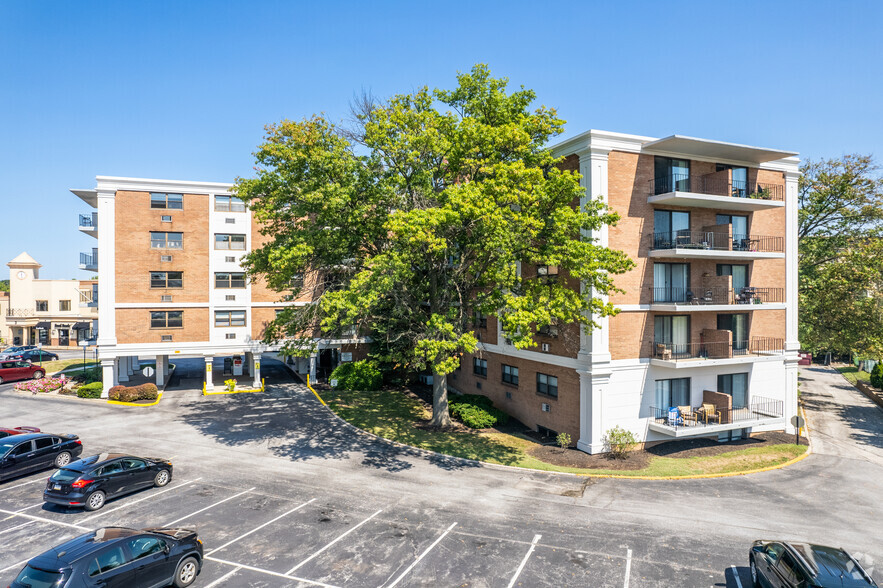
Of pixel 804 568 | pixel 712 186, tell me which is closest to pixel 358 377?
pixel 712 186

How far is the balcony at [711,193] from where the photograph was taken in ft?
81.8

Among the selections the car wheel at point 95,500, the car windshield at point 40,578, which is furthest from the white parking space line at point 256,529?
the car wheel at point 95,500

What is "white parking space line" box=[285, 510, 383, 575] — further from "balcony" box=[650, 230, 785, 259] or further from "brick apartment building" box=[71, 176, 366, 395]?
"brick apartment building" box=[71, 176, 366, 395]

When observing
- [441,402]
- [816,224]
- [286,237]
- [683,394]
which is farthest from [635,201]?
[816,224]

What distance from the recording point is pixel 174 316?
3634cm

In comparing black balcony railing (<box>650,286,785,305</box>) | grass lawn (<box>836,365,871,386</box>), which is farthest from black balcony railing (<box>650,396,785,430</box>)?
grass lawn (<box>836,365,871,386</box>)

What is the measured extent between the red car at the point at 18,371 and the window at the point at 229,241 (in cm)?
1831

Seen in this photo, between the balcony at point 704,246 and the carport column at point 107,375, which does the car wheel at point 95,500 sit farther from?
the balcony at point 704,246

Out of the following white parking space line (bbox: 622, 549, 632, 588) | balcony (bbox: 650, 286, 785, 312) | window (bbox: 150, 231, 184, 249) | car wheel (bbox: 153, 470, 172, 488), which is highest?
window (bbox: 150, 231, 184, 249)

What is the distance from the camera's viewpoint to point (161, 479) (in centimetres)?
1875

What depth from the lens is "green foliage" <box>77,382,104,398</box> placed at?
33.7m

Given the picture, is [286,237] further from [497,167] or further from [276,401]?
[276,401]

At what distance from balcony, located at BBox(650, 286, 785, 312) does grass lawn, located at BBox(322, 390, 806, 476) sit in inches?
272

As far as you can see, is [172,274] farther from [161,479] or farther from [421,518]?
[421,518]
